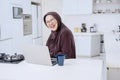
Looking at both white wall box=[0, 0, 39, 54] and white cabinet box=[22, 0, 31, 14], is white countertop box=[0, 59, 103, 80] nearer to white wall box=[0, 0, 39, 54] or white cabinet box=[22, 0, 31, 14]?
white wall box=[0, 0, 39, 54]

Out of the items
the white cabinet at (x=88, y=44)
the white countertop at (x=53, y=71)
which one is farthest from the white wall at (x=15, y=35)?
the white countertop at (x=53, y=71)

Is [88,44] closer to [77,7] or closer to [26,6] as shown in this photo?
[77,7]

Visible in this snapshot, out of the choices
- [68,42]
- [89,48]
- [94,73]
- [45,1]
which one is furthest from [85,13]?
[94,73]

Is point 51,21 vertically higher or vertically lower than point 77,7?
lower

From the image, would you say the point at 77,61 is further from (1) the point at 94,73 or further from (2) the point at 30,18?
(2) the point at 30,18

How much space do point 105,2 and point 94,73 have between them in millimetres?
5023

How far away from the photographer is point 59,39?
8.56 feet

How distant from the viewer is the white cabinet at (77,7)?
252 inches

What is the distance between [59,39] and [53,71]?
79 centimetres

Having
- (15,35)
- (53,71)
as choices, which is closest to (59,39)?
(53,71)

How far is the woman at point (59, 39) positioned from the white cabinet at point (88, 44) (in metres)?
3.47

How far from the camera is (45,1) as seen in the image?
7215 mm

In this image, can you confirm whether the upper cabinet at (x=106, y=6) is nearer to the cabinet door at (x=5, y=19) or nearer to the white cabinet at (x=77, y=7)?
the white cabinet at (x=77, y=7)

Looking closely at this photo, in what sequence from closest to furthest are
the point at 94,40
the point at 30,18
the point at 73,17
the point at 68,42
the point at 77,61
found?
the point at 77,61
the point at 68,42
the point at 30,18
the point at 94,40
the point at 73,17
